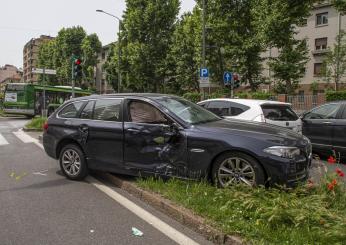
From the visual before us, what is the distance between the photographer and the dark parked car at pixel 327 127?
931 centimetres

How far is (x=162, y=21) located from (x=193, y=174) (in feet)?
122

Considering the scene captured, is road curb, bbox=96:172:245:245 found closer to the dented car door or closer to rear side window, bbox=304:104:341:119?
the dented car door

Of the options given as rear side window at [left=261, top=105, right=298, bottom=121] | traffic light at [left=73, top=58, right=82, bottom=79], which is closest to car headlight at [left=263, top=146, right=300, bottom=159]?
rear side window at [left=261, top=105, right=298, bottom=121]

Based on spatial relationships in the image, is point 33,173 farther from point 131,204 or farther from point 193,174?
point 193,174

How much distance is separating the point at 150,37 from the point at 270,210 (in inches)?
1508

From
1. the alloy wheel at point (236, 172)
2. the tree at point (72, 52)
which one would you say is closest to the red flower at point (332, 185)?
the alloy wheel at point (236, 172)

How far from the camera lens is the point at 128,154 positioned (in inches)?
258

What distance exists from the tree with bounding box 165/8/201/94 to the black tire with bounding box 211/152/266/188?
Answer: 29753mm

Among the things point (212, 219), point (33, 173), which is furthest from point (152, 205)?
point (33, 173)

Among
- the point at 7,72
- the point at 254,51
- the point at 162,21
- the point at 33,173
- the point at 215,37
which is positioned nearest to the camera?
the point at 33,173

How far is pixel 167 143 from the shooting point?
6129 mm

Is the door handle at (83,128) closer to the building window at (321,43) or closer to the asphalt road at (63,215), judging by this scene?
the asphalt road at (63,215)

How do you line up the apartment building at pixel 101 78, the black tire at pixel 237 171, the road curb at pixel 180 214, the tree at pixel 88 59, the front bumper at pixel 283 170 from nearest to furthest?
the road curb at pixel 180 214, the front bumper at pixel 283 170, the black tire at pixel 237 171, the tree at pixel 88 59, the apartment building at pixel 101 78

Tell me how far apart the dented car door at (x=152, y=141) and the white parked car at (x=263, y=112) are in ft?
9.97
